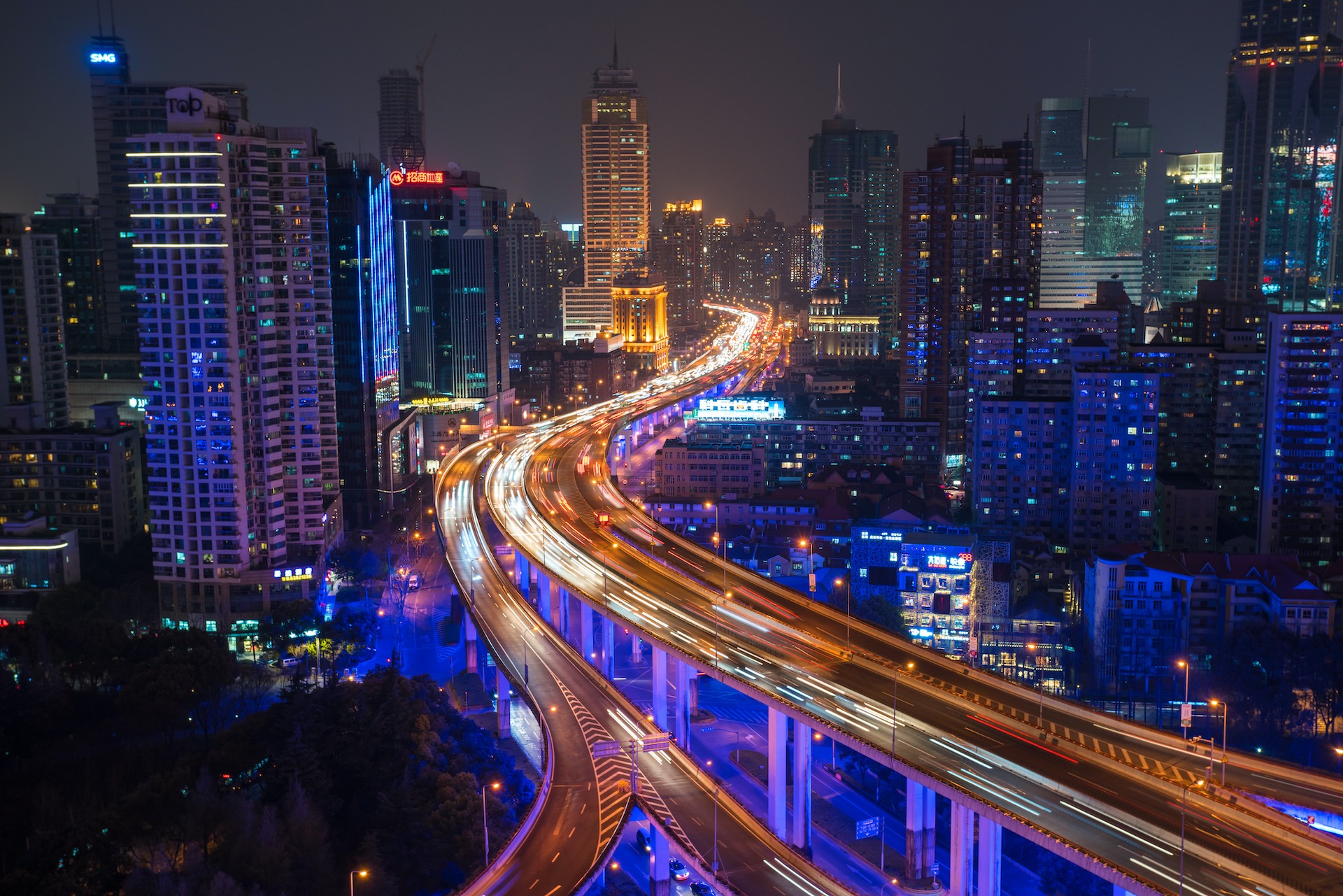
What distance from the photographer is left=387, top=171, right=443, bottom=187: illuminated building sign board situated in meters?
94.2

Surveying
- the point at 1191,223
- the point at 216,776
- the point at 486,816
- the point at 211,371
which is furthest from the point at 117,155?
the point at 1191,223

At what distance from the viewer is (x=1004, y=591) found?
52.1 m

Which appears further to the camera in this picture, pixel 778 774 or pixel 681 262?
pixel 681 262

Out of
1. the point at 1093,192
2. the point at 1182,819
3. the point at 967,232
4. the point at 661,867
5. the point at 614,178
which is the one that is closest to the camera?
the point at 1182,819

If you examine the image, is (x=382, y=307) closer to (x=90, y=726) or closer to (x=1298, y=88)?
(x=90, y=726)

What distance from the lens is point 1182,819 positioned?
2667 centimetres

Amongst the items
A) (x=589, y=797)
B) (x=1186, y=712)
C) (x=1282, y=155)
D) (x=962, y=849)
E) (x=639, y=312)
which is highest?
(x=1282, y=155)

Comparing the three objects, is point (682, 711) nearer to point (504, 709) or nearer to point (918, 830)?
point (504, 709)

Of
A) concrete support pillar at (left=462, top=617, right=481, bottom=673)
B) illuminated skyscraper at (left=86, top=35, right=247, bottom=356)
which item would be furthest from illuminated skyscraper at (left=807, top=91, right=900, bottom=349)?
concrete support pillar at (left=462, top=617, right=481, bottom=673)

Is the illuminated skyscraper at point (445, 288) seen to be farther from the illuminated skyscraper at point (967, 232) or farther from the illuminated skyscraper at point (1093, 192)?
the illuminated skyscraper at point (1093, 192)

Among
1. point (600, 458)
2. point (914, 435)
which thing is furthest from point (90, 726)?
point (914, 435)

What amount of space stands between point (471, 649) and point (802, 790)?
1949cm

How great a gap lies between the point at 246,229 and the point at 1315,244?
7761cm

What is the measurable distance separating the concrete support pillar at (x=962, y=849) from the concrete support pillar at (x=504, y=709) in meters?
18.6
